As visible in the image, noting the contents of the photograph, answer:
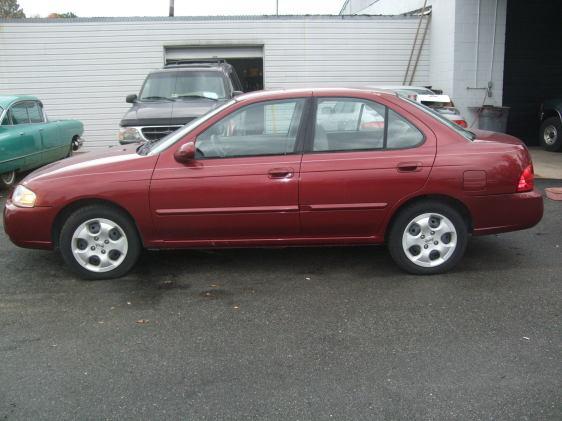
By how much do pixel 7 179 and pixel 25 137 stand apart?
741 millimetres

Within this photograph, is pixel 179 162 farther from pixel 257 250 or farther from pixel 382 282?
pixel 382 282

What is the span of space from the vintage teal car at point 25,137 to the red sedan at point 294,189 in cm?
448

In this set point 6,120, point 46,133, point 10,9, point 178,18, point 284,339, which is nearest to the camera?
point 284,339

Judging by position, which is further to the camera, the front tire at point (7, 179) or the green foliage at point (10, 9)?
the green foliage at point (10, 9)

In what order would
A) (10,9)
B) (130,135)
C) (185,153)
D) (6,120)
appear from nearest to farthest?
(185,153)
(130,135)
(6,120)
(10,9)

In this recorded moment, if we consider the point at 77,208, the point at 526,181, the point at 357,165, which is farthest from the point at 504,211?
the point at 77,208

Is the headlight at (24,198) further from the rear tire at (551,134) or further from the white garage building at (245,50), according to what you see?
the rear tire at (551,134)

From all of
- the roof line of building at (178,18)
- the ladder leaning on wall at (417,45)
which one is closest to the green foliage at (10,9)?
the roof line of building at (178,18)

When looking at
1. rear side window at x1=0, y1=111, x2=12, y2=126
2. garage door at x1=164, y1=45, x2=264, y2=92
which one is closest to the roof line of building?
garage door at x1=164, y1=45, x2=264, y2=92

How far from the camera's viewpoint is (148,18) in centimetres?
1448

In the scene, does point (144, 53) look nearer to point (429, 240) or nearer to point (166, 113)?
point (166, 113)

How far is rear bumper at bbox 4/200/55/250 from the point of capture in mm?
4785

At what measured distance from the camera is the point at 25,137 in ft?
30.5

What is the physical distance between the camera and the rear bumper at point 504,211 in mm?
4781
